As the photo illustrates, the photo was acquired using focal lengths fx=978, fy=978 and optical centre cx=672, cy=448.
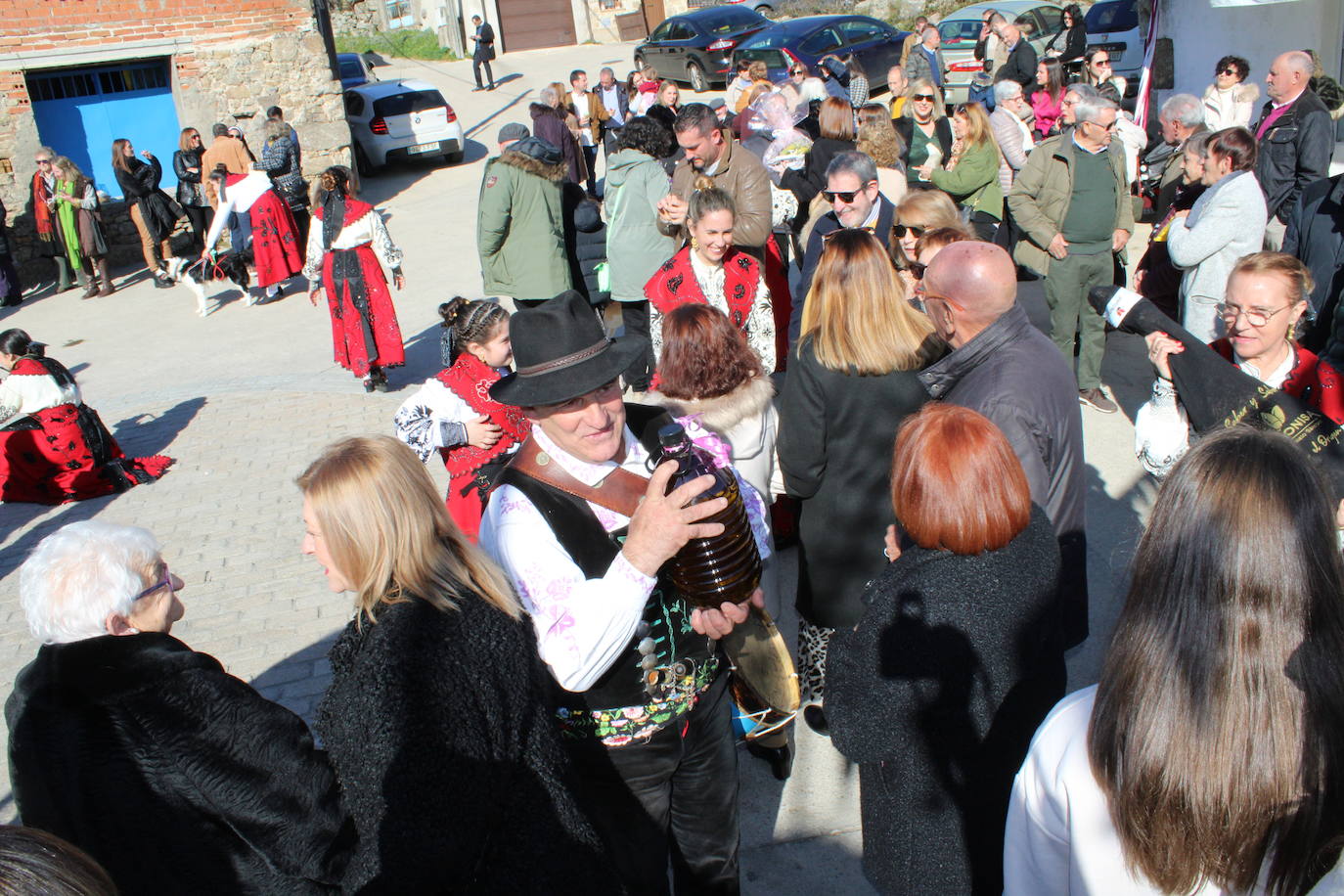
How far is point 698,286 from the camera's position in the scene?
507 centimetres

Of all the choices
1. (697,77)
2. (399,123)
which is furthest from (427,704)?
(697,77)

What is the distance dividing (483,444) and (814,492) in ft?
4.56

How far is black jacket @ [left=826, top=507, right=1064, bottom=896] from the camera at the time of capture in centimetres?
222

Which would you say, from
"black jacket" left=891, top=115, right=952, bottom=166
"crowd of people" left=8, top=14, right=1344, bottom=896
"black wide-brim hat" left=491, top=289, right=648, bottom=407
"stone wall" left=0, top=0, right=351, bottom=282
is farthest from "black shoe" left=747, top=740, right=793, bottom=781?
"stone wall" left=0, top=0, right=351, bottom=282

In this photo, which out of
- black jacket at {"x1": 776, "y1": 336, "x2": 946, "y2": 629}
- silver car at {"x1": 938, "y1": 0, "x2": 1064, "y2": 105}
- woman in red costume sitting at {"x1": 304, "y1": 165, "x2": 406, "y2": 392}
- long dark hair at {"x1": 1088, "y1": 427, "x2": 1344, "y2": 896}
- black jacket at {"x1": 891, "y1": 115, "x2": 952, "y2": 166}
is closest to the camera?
long dark hair at {"x1": 1088, "y1": 427, "x2": 1344, "y2": 896}

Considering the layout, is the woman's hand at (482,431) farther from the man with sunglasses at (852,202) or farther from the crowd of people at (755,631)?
the man with sunglasses at (852,202)

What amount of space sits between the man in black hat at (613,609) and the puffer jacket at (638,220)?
3.90 meters

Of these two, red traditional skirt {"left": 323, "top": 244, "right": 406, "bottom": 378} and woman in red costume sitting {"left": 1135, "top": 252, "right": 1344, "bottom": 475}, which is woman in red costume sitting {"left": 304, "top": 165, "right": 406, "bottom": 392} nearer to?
red traditional skirt {"left": 323, "top": 244, "right": 406, "bottom": 378}

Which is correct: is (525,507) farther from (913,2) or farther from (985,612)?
(913,2)

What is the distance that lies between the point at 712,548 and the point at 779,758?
5.45ft

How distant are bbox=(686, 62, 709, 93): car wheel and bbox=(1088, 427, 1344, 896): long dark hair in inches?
848

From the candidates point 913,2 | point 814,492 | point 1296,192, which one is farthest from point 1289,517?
point 913,2

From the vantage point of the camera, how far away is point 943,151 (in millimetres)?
8508

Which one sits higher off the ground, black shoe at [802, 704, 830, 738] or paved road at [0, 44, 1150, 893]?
paved road at [0, 44, 1150, 893]
